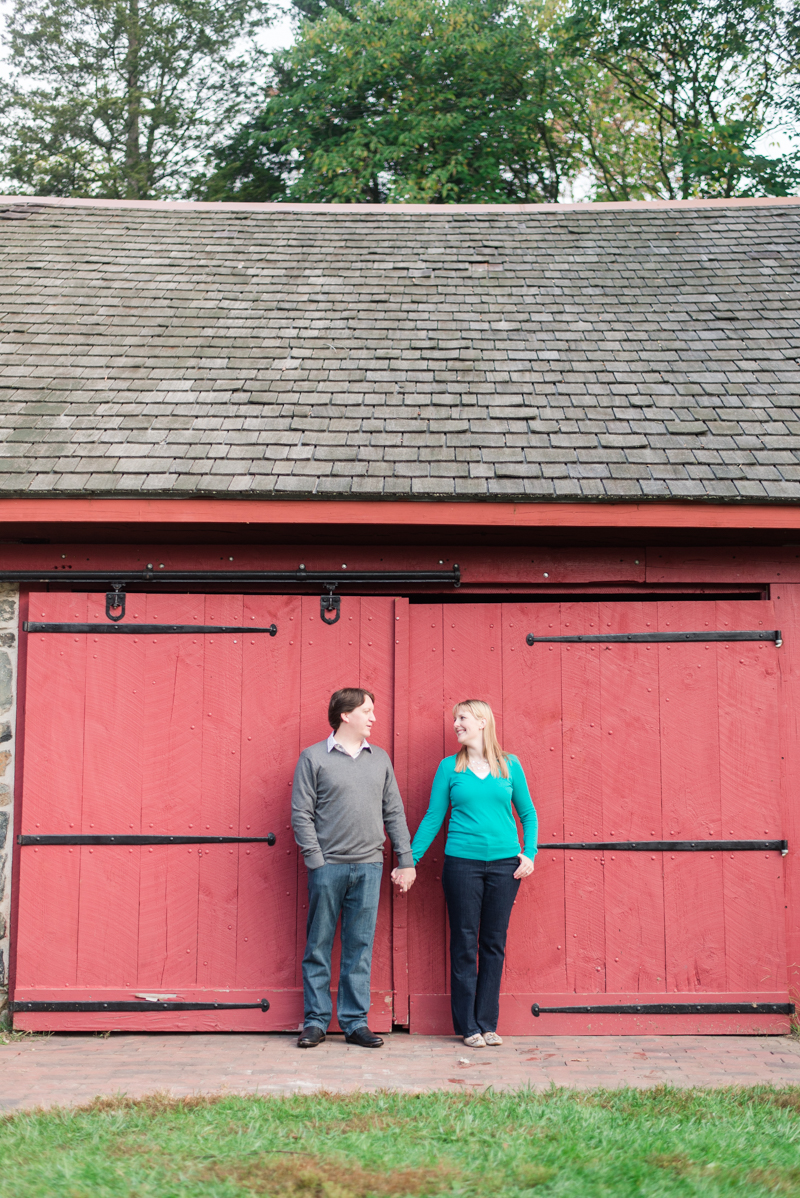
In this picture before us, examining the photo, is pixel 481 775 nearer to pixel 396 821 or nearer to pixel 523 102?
pixel 396 821

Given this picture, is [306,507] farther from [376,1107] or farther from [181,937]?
[376,1107]

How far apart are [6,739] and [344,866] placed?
6.12 feet

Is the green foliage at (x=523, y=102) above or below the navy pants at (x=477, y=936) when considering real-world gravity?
above

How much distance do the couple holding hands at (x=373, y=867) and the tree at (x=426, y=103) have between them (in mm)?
12912

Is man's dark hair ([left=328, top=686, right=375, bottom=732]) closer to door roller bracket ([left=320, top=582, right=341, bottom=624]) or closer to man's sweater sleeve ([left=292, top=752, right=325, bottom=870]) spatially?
man's sweater sleeve ([left=292, top=752, right=325, bottom=870])

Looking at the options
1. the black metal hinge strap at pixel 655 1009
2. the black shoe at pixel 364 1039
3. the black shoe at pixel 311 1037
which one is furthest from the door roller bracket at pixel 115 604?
the black metal hinge strap at pixel 655 1009

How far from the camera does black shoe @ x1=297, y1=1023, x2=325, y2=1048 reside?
170 inches

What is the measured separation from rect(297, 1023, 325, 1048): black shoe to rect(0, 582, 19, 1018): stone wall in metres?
1.51

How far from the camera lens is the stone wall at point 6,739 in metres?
4.69

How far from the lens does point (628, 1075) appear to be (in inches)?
156

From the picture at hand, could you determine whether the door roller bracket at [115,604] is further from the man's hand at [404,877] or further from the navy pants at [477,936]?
the navy pants at [477,936]

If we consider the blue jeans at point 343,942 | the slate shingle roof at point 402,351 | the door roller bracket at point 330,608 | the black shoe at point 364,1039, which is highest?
the slate shingle roof at point 402,351

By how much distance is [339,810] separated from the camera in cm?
438

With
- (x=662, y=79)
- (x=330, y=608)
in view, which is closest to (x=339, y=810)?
(x=330, y=608)
